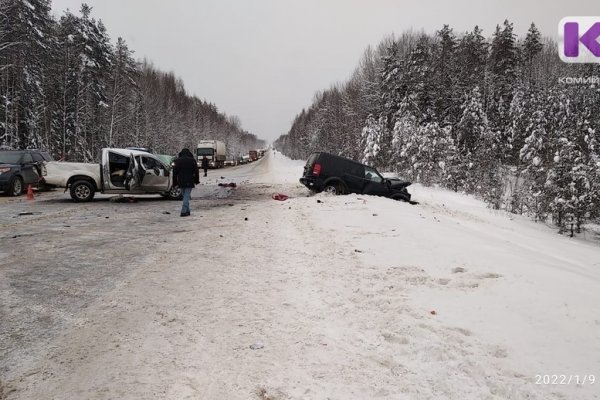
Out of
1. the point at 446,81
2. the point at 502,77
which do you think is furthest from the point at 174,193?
the point at 502,77

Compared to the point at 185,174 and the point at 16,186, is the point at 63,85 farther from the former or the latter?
the point at 185,174

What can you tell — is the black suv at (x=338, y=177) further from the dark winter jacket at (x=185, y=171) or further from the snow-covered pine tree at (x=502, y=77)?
the snow-covered pine tree at (x=502, y=77)

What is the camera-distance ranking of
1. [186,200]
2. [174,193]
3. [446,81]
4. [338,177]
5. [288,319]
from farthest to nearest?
[446,81] < [338,177] < [174,193] < [186,200] < [288,319]

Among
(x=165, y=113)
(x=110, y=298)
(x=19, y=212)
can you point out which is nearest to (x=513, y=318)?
(x=110, y=298)

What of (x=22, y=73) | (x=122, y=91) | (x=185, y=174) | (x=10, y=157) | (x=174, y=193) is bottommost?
(x=174, y=193)

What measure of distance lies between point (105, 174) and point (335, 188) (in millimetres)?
8845

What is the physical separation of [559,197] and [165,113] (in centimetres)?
6317

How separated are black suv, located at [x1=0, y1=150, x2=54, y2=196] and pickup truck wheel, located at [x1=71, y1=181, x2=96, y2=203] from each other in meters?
3.20

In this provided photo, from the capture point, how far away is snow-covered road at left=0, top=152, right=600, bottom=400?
3104mm

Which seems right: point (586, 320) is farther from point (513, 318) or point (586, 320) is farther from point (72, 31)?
point (72, 31)

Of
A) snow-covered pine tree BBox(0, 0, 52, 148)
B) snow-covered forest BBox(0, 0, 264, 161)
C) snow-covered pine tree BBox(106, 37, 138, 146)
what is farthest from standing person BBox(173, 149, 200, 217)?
snow-covered pine tree BBox(106, 37, 138, 146)

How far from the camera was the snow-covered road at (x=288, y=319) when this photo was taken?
10.2 feet

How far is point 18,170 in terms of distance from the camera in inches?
611

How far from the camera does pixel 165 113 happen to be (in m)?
67.9
